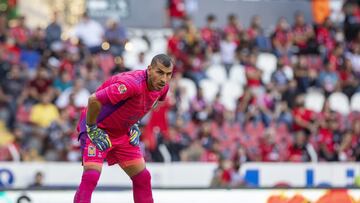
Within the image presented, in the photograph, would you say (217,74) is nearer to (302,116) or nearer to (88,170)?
(302,116)

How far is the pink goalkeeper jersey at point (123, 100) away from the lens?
8445 millimetres

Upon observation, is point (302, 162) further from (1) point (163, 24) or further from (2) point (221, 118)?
(1) point (163, 24)

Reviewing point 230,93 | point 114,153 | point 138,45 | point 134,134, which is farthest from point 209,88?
point 114,153

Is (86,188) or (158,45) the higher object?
(158,45)

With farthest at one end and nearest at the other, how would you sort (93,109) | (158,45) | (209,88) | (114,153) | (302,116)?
(158,45) → (209,88) → (302,116) → (114,153) → (93,109)

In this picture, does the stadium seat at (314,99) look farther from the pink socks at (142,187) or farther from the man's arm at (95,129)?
the man's arm at (95,129)

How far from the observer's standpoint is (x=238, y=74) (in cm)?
1877

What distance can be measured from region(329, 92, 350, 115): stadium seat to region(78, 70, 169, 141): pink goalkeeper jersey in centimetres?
1021

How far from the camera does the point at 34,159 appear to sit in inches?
611

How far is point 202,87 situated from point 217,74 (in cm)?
79

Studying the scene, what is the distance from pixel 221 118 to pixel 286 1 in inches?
237

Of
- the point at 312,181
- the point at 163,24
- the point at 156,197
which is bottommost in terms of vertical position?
the point at 312,181

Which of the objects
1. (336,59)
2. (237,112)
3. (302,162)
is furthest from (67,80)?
(336,59)

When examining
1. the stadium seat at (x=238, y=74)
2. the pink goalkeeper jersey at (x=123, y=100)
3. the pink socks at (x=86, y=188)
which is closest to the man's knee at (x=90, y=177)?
the pink socks at (x=86, y=188)
